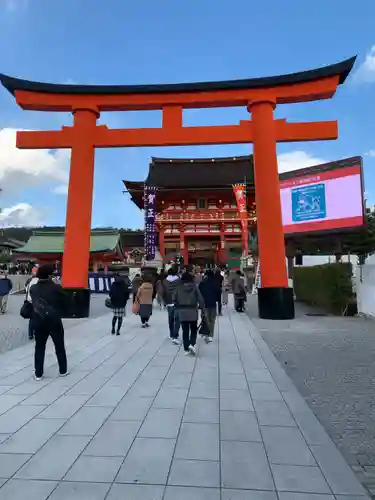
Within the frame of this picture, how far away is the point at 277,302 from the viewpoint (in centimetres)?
1196

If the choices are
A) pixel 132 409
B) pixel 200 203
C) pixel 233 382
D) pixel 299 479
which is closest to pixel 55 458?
pixel 132 409

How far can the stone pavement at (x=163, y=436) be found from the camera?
2.70 metres

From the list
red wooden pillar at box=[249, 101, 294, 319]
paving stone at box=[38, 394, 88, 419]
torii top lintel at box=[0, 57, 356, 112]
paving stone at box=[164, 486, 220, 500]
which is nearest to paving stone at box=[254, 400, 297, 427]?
paving stone at box=[164, 486, 220, 500]

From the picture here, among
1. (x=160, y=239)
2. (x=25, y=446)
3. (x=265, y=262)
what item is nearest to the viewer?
(x=25, y=446)

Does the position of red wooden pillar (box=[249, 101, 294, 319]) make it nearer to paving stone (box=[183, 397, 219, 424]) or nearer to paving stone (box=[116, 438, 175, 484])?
paving stone (box=[183, 397, 219, 424])

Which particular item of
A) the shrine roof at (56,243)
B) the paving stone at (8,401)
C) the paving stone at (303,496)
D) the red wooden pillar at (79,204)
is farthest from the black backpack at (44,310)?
the shrine roof at (56,243)

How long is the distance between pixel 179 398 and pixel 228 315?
9190 millimetres

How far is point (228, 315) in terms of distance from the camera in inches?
539

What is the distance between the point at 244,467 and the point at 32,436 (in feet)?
6.25

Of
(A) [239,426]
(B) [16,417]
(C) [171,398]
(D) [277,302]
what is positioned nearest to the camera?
(A) [239,426]

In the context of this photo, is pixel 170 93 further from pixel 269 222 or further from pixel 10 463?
pixel 10 463

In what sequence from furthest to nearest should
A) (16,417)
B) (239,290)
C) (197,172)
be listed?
(197,172), (239,290), (16,417)

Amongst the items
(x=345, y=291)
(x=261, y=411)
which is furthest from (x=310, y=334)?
(x=261, y=411)

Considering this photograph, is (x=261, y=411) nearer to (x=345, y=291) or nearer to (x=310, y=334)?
(x=310, y=334)
